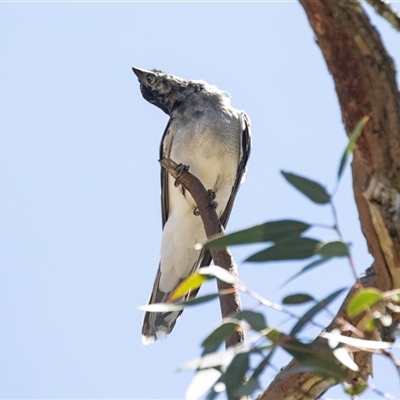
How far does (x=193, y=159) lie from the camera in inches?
278

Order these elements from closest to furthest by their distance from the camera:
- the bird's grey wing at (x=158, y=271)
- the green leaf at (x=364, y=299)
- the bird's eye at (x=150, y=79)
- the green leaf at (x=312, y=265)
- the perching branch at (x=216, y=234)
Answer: the green leaf at (x=364, y=299) → the green leaf at (x=312, y=265) → the perching branch at (x=216, y=234) → the bird's grey wing at (x=158, y=271) → the bird's eye at (x=150, y=79)

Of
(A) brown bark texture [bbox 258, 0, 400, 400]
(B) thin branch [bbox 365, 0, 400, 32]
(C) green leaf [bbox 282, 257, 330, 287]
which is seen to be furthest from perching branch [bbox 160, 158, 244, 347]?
(B) thin branch [bbox 365, 0, 400, 32]

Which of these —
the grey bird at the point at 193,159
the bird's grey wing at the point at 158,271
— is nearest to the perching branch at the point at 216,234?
the bird's grey wing at the point at 158,271

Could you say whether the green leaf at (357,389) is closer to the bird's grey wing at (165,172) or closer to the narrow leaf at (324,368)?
the narrow leaf at (324,368)

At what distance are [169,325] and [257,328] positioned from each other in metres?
4.19

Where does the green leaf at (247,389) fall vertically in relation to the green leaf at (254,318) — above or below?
below

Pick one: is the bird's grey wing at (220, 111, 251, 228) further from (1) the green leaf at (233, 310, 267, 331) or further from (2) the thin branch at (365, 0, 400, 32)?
(1) the green leaf at (233, 310, 267, 331)

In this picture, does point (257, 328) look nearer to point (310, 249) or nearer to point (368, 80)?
point (310, 249)

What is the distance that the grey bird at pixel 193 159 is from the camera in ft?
23.1

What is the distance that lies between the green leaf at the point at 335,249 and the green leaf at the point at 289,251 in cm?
11

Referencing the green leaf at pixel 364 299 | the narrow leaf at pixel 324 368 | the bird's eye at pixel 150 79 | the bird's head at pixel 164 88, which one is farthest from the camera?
the bird's eye at pixel 150 79

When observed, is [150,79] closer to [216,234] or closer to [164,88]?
[164,88]

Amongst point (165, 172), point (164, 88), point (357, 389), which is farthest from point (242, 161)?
point (357, 389)

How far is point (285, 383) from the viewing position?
3.51 m
